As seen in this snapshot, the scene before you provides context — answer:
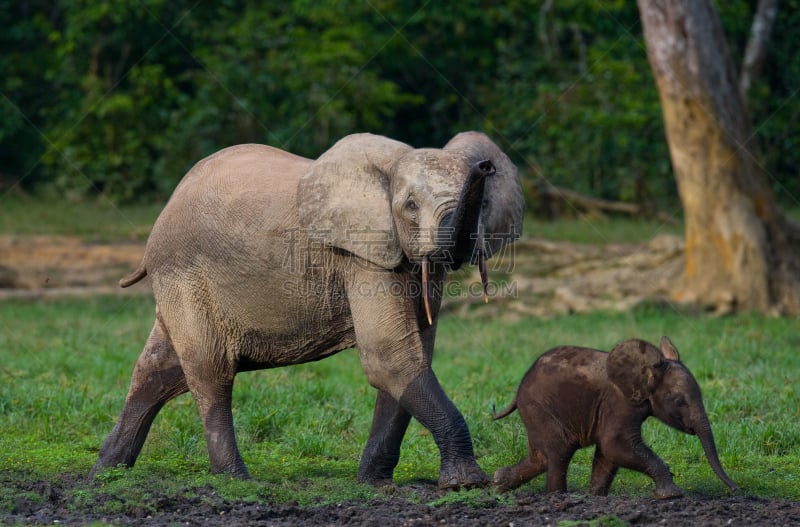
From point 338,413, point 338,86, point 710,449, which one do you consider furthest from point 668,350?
point 338,86

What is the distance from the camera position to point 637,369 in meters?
5.60

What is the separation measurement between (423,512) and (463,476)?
441 millimetres

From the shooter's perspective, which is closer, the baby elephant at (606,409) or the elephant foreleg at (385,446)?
the baby elephant at (606,409)

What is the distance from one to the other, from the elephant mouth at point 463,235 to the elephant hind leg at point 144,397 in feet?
5.42

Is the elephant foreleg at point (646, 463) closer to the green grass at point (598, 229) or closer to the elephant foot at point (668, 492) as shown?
the elephant foot at point (668, 492)

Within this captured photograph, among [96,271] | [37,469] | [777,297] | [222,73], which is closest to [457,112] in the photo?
[222,73]

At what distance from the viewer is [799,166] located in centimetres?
2073

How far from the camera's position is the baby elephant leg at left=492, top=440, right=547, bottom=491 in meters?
5.93

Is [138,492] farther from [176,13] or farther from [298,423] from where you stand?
[176,13]

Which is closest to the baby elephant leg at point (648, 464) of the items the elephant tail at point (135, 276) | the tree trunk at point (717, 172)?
the elephant tail at point (135, 276)

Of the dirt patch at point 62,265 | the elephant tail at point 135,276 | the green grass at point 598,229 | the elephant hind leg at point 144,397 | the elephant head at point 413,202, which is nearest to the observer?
the elephant head at point 413,202

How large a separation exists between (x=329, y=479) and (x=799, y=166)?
1626 centimetres

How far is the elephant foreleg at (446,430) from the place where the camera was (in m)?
5.84

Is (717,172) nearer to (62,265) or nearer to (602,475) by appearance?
(602,475)
